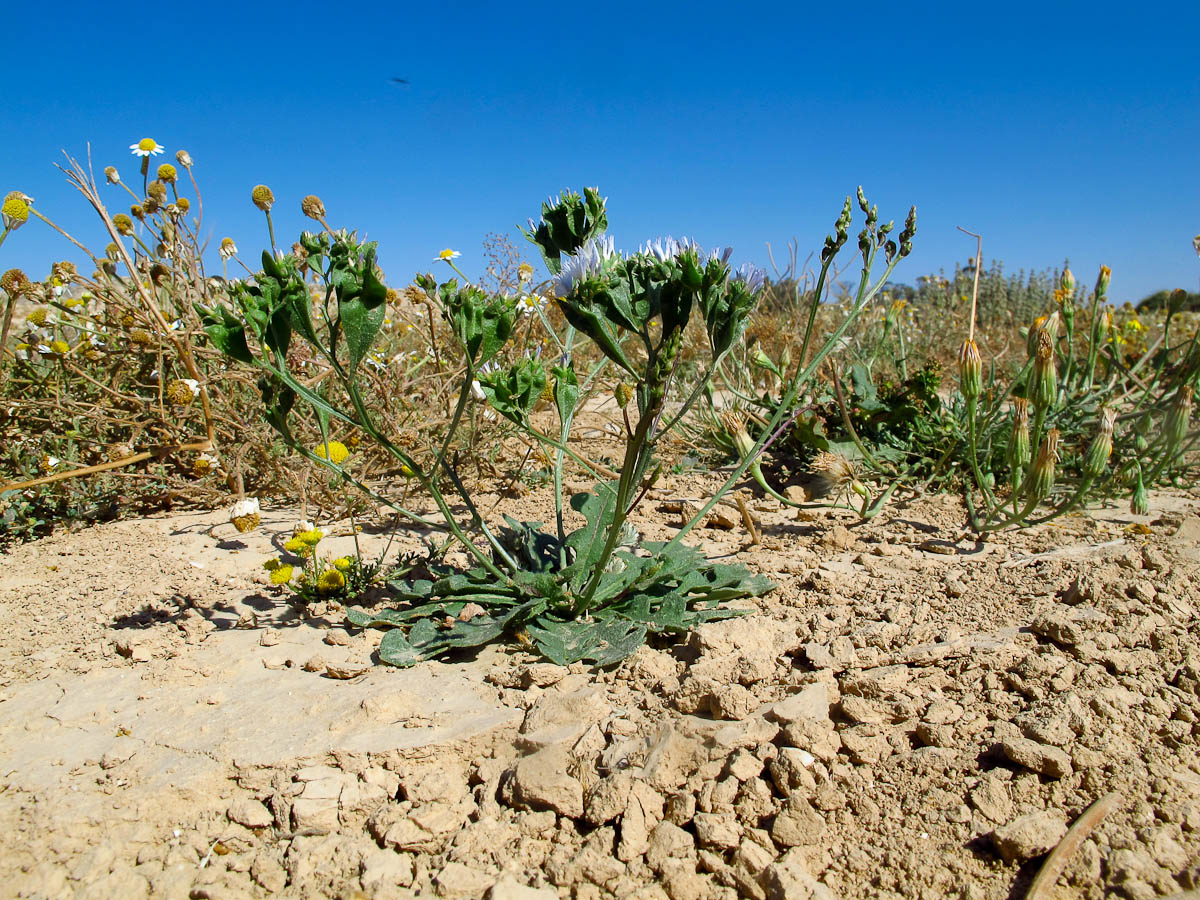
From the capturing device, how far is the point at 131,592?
2.62 metres

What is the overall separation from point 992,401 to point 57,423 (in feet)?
14.1

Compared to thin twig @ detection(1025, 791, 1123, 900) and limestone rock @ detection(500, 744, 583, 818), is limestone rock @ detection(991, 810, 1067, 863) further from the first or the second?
limestone rock @ detection(500, 744, 583, 818)

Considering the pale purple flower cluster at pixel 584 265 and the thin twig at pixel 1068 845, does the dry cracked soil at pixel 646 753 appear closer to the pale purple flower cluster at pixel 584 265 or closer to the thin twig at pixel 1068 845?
the thin twig at pixel 1068 845

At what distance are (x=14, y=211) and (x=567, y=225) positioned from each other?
5.92 ft

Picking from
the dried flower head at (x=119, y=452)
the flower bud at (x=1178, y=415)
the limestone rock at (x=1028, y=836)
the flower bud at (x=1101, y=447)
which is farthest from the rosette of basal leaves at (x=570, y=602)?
the flower bud at (x=1178, y=415)

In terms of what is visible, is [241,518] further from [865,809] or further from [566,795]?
[865,809]

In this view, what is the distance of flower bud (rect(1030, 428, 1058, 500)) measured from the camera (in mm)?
2670

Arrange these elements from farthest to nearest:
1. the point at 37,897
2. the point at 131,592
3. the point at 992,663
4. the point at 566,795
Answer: the point at 131,592
the point at 992,663
the point at 566,795
the point at 37,897

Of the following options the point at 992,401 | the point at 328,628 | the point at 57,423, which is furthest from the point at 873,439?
the point at 57,423

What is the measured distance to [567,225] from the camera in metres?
2.12

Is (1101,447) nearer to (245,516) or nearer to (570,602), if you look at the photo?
(570,602)

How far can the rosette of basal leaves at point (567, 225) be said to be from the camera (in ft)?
6.87

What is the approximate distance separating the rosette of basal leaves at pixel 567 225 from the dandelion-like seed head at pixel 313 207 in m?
0.94

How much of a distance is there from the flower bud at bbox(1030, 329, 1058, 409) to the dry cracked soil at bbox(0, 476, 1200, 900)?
0.66 meters
